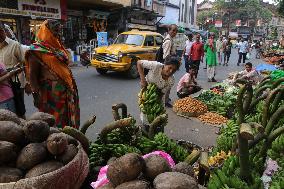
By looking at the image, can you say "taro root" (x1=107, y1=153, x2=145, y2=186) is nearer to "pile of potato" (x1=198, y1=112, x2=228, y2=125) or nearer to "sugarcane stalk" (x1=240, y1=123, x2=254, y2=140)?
"sugarcane stalk" (x1=240, y1=123, x2=254, y2=140)

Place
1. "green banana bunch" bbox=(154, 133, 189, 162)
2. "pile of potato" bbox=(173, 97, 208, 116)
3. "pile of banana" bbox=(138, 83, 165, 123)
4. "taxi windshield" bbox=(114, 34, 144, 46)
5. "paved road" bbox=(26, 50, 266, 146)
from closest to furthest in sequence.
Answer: "green banana bunch" bbox=(154, 133, 189, 162), "pile of banana" bbox=(138, 83, 165, 123), "paved road" bbox=(26, 50, 266, 146), "pile of potato" bbox=(173, 97, 208, 116), "taxi windshield" bbox=(114, 34, 144, 46)

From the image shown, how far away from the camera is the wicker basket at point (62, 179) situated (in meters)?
1.62

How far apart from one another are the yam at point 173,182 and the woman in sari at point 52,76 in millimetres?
2530

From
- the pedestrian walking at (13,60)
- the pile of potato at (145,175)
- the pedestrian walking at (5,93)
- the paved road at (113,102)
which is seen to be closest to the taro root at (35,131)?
the pile of potato at (145,175)

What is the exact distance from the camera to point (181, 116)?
755cm

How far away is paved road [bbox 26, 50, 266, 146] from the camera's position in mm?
6348

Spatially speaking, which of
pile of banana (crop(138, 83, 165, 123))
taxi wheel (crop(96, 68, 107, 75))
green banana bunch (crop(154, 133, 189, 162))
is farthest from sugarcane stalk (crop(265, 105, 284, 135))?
taxi wheel (crop(96, 68, 107, 75))

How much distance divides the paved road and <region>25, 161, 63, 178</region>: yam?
13.1 feet

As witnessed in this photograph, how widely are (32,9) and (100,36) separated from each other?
4.11m

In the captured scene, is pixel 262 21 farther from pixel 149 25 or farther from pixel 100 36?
pixel 100 36

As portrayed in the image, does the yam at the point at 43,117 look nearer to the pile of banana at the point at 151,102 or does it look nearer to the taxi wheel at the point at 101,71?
the pile of banana at the point at 151,102

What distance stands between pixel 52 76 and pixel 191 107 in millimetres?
4292

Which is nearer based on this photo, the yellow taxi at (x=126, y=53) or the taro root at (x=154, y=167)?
the taro root at (x=154, y=167)

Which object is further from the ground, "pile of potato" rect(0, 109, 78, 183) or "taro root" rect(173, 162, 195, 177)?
"pile of potato" rect(0, 109, 78, 183)
